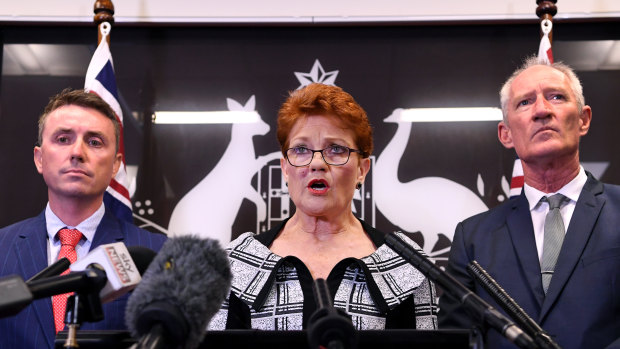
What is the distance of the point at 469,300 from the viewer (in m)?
1.31

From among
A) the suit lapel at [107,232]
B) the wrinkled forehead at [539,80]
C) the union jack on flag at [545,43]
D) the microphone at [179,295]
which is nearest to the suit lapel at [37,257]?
the suit lapel at [107,232]

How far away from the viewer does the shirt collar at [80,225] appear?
261 cm

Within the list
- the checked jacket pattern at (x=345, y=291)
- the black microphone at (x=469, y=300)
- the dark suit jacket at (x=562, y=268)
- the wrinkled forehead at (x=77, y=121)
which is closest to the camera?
the black microphone at (x=469, y=300)

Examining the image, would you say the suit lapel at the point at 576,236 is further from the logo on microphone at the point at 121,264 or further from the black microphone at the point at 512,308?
the logo on microphone at the point at 121,264

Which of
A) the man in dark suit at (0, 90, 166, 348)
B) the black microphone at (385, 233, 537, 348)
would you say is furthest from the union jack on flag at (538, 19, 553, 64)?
the black microphone at (385, 233, 537, 348)

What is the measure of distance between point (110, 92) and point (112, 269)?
8.53ft

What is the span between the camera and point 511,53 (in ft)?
12.7

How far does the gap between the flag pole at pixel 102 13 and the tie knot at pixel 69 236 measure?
5.05 ft

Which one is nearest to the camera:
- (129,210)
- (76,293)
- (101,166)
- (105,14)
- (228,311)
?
(76,293)

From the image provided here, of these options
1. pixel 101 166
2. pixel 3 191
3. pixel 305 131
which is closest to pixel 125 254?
pixel 305 131

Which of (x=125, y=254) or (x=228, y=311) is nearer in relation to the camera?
(x=125, y=254)

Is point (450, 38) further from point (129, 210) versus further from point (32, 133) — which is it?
point (32, 133)

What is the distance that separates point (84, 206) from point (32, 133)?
56.5 inches

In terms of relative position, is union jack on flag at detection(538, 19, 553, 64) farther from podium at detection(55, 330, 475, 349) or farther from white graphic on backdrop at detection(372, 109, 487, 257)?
podium at detection(55, 330, 475, 349)
